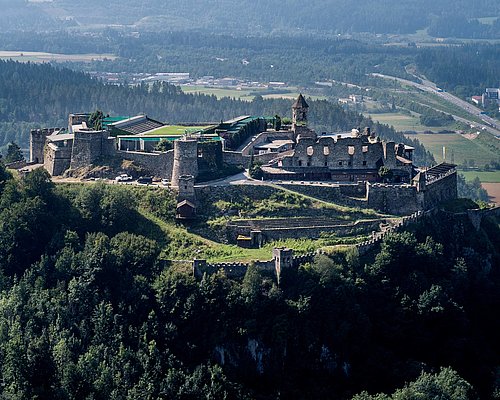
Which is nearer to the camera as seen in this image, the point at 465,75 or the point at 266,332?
the point at 266,332

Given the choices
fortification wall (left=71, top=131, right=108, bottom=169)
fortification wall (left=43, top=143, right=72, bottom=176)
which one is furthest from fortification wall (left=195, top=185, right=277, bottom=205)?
fortification wall (left=43, top=143, right=72, bottom=176)

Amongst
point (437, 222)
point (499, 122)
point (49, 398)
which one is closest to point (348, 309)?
point (437, 222)

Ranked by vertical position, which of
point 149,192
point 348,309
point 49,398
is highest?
point 149,192

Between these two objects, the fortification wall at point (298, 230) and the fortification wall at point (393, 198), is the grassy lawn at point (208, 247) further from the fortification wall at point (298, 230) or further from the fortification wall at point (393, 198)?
the fortification wall at point (393, 198)

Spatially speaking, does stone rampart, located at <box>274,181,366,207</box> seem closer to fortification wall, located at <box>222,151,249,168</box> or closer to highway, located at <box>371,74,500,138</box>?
fortification wall, located at <box>222,151,249,168</box>

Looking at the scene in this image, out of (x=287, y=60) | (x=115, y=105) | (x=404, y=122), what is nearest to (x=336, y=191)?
(x=115, y=105)

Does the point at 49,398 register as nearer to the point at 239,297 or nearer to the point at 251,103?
the point at 239,297

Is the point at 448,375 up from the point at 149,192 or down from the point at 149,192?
down
